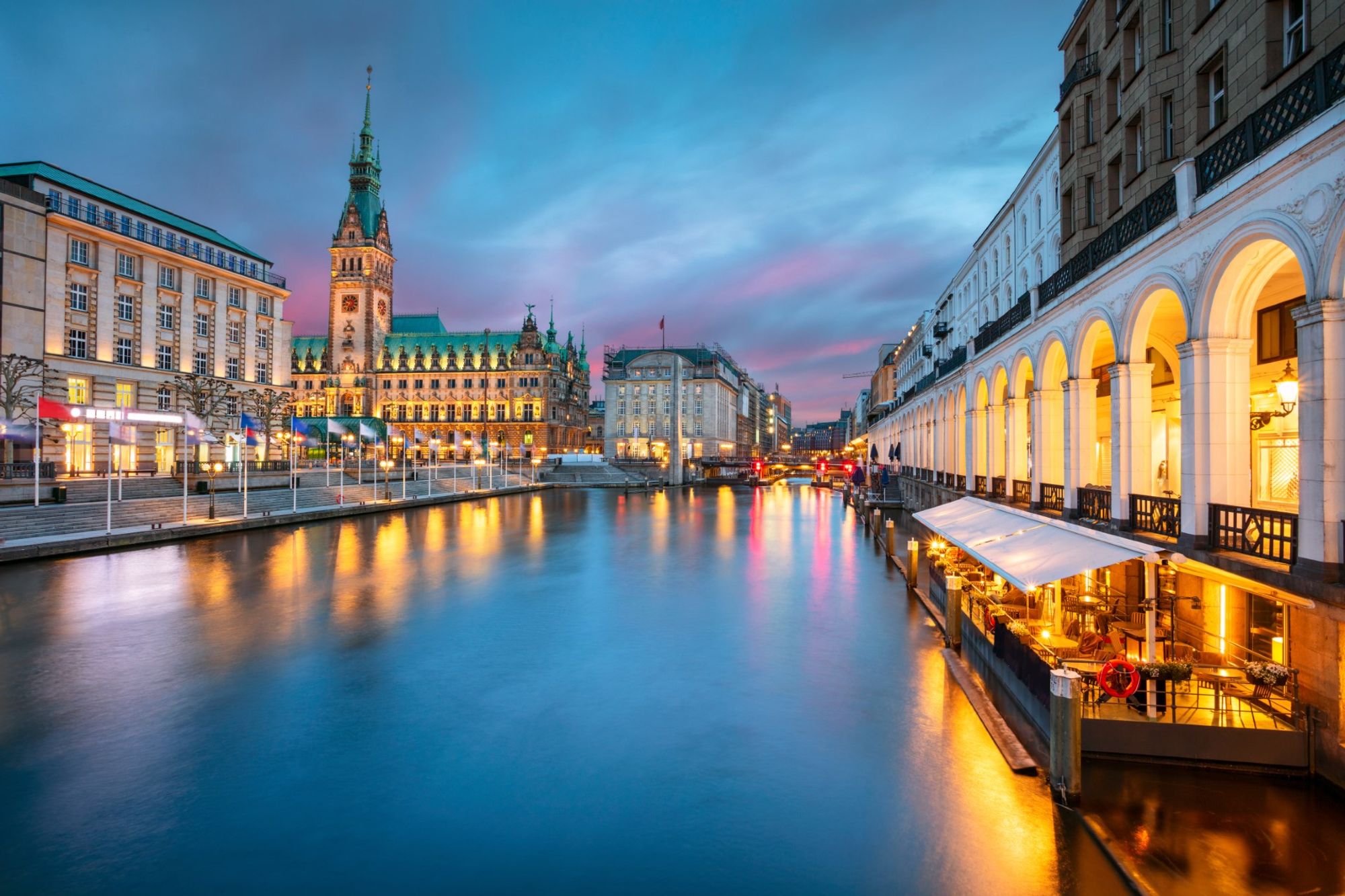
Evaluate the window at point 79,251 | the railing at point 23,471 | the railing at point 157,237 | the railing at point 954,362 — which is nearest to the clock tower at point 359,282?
the railing at point 157,237

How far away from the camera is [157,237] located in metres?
63.3

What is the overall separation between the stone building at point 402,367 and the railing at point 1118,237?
12384 cm

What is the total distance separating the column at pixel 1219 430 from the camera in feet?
41.5

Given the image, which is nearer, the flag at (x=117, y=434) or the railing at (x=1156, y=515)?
the railing at (x=1156, y=515)

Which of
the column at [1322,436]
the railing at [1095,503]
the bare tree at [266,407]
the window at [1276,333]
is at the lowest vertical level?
the railing at [1095,503]

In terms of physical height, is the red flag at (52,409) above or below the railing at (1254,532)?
above

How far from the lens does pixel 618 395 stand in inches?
5723

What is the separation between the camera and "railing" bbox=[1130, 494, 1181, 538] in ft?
45.9

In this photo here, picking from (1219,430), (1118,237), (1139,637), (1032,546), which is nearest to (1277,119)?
(1219,430)

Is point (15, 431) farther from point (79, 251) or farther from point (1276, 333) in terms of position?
point (1276, 333)

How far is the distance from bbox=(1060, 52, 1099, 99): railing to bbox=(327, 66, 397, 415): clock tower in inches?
5515

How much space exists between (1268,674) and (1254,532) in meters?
2.60

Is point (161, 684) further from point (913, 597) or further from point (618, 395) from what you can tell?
point (618, 395)

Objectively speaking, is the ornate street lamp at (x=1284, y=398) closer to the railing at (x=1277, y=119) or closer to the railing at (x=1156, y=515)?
the railing at (x=1156, y=515)
